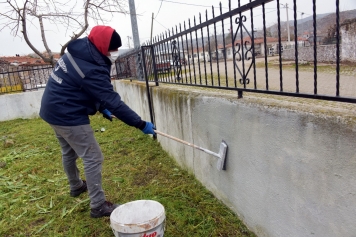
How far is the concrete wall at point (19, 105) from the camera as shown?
891cm

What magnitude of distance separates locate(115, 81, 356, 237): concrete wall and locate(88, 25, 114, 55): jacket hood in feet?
3.39

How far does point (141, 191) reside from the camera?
317 centimetres

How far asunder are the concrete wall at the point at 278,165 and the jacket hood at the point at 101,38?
103cm

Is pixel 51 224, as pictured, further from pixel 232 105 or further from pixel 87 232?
pixel 232 105

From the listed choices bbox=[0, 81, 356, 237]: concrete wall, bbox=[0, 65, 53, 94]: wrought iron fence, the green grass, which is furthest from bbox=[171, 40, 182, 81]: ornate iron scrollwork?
bbox=[0, 65, 53, 94]: wrought iron fence

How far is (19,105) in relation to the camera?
9.05 m

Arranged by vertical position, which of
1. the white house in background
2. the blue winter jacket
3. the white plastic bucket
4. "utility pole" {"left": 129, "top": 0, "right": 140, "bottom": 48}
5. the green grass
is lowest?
the green grass

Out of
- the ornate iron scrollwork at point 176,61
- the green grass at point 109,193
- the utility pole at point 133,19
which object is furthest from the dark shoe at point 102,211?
the utility pole at point 133,19

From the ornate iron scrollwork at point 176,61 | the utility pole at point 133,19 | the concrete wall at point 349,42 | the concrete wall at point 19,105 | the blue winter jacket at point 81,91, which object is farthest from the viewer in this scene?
the utility pole at point 133,19

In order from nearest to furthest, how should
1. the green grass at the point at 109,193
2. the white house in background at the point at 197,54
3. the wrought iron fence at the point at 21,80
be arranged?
the green grass at the point at 109,193 → the white house in background at the point at 197,54 → the wrought iron fence at the point at 21,80

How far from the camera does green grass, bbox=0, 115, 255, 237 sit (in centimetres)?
252

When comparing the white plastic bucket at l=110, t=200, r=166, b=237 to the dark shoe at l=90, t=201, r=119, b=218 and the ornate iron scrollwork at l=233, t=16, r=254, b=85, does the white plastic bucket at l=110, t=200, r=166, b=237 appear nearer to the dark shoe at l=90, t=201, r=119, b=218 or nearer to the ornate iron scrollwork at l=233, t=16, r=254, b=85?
the dark shoe at l=90, t=201, r=119, b=218

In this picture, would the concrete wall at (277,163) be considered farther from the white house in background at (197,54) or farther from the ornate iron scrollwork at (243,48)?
the white house in background at (197,54)

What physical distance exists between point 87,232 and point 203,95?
171cm
